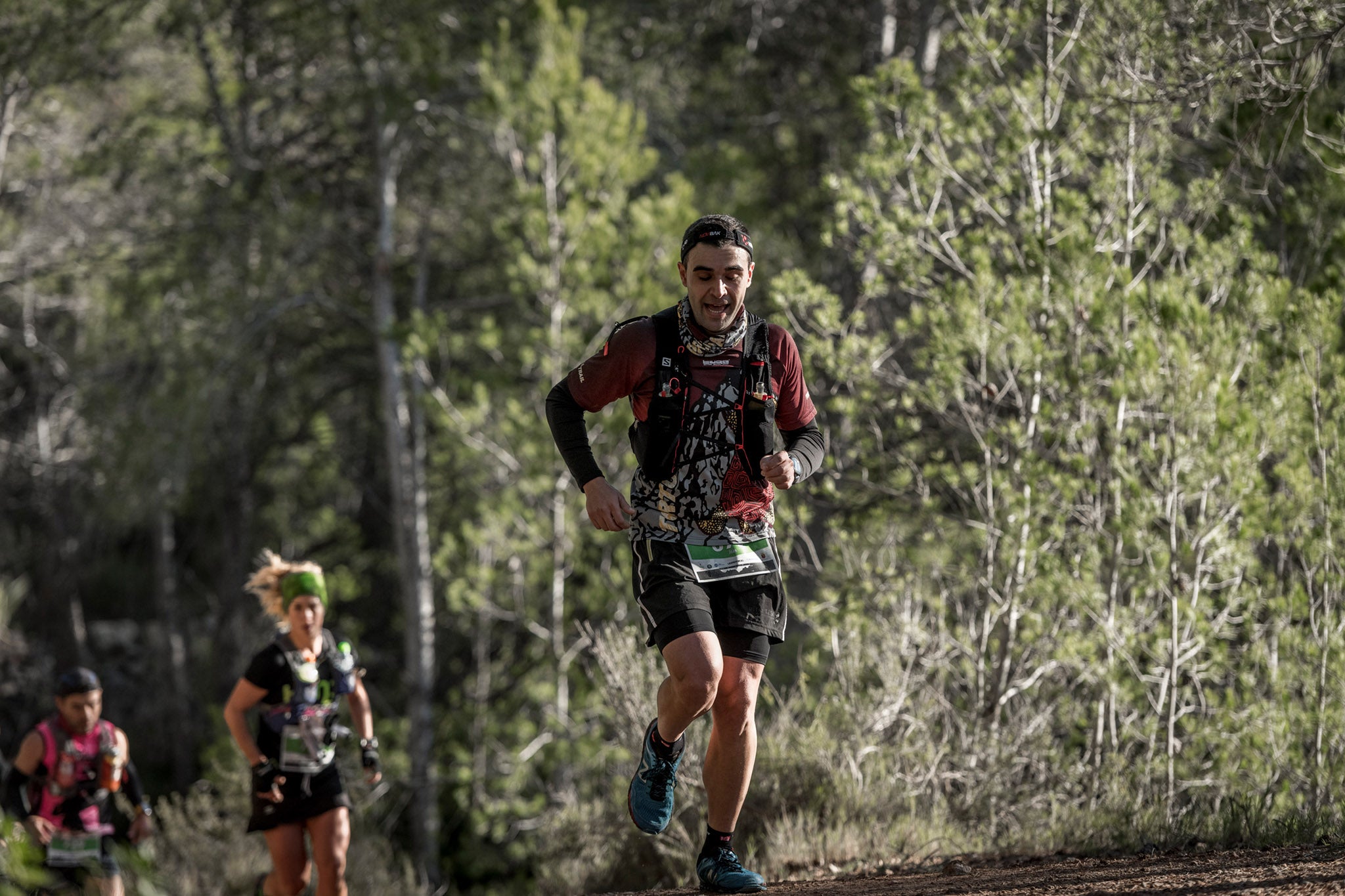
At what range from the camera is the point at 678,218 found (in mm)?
13500

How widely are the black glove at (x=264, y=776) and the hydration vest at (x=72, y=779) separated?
1.21 m

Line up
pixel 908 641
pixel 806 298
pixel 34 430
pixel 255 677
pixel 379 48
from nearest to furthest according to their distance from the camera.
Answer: pixel 255 677
pixel 908 641
pixel 806 298
pixel 379 48
pixel 34 430

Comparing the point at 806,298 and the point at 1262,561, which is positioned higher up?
the point at 806,298

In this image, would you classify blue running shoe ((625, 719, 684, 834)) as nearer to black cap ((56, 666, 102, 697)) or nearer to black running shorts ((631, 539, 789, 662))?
black running shorts ((631, 539, 789, 662))

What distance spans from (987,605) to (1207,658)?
4.78ft

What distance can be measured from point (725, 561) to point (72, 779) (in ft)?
13.5

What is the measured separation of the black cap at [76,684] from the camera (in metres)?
6.57

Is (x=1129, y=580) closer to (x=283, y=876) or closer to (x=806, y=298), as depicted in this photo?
(x=806, y=298)

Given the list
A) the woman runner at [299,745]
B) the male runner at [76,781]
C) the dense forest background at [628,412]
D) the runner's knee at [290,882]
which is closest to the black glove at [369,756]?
the woman runner at [299,745]

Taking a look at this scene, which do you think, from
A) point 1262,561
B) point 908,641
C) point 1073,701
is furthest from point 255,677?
point 1262,561

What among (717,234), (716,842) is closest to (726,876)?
(716,842)

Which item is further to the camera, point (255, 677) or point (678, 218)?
point (678, 218)

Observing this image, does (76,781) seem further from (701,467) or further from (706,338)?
(706,338)

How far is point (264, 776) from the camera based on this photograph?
579 cm
